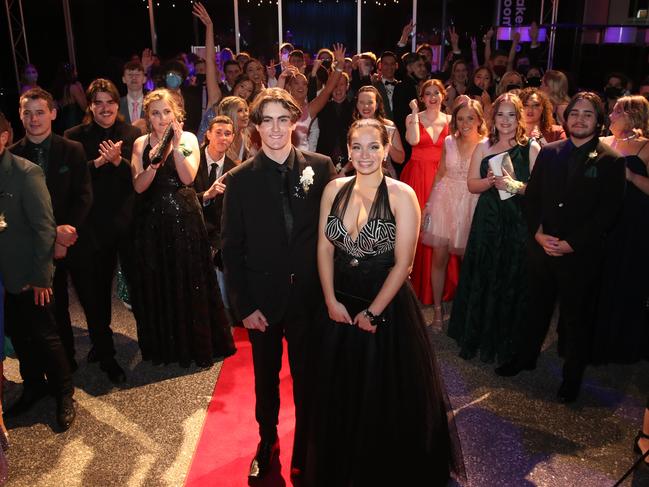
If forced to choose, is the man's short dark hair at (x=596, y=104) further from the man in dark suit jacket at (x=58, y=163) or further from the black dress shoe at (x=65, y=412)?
the black dress shoe at (x=65, y=412)

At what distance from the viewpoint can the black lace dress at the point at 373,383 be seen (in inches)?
102

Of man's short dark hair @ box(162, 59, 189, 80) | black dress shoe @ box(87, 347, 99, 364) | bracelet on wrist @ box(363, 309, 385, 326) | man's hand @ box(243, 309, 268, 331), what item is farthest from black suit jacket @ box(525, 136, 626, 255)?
man's short dark hair @ box(162, 59, 189, 80)

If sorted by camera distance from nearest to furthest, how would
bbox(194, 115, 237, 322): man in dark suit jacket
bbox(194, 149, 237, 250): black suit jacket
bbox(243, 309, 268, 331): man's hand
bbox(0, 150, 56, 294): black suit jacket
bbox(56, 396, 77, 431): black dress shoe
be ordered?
bbox(243, 309, 268, 331): man's hand, bbox(0, 150, 56, 294): black suit jacket, bbox(56, 396, 77, 431): black dress shoe, bbox(194, 115, 237, 322): man in dark suit jacket, bbox(194, 149, 237, 250): black suit jacket

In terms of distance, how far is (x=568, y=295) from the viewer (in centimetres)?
346

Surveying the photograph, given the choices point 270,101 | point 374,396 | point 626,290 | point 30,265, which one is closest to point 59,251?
point 30,265

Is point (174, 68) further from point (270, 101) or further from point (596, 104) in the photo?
point (596, 104)

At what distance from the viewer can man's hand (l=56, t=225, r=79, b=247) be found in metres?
3.41

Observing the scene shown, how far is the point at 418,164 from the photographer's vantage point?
4.98 meters

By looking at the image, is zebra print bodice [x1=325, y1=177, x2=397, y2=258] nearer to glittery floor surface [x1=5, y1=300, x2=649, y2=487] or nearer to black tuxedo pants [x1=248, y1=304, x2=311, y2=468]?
black tuxedo pants [x1=248, y1=304, x2=311, y2=468]

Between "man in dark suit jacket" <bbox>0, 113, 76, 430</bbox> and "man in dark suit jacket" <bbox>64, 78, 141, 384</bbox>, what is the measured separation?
0.39 meters

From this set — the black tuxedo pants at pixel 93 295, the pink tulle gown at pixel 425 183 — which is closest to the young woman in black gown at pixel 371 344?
the black tuxedo pants at pixel 93 295

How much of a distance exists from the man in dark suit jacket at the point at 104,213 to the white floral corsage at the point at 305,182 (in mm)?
1542

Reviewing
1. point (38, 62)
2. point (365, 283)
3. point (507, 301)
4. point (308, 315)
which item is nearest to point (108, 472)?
point (308, 315)

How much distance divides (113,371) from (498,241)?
2587 mm
